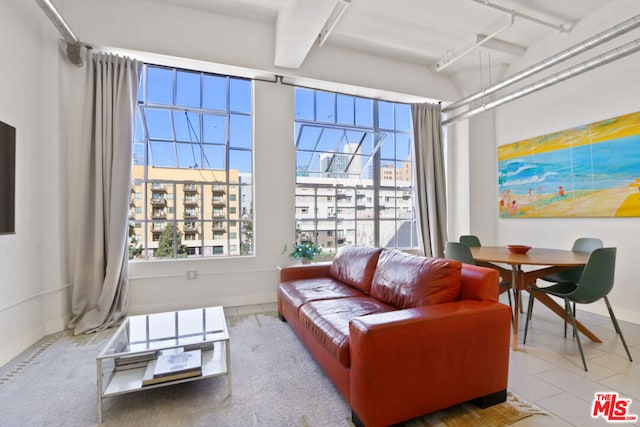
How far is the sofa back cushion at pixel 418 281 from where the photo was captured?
1.93m

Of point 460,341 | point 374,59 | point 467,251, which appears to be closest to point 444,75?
point 374,59

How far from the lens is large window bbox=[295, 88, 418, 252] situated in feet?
14.6

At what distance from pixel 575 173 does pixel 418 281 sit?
119 inches

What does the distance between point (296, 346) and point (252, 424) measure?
956mm

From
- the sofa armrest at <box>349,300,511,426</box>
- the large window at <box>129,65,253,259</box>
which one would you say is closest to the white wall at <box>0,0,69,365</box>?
the large window at <box>129,65,253,259</box>

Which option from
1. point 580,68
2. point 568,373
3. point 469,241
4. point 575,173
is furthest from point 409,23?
point 568,373

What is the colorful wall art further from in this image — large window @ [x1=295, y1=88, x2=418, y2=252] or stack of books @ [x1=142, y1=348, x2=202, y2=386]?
stack of books @ [x1=142, y1=348, x2=202, y2=386]

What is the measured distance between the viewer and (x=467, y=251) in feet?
9.61

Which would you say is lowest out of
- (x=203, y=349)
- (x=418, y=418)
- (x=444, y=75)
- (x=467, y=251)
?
(x=418, y=418)

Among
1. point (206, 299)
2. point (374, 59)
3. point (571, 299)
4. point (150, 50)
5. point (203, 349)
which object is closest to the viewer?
point (203, 349)

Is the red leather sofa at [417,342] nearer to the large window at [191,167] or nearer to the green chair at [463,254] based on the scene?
the green chair at [463,254]

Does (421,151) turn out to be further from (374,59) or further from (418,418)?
(418,418)

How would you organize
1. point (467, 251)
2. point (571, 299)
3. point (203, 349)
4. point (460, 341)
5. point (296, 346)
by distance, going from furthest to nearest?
point (467, 251) < point (296, 346) < point (571, 299) < point (203, 349) < point (460, 341)

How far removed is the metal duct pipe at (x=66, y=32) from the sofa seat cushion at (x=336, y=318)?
319 cm
